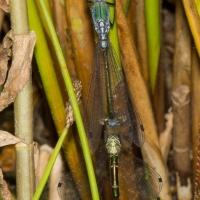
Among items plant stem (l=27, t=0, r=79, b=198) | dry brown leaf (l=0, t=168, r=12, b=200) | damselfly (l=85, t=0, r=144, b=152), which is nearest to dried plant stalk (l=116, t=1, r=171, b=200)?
damselfly (l=85, t=0, r=144, b=152)

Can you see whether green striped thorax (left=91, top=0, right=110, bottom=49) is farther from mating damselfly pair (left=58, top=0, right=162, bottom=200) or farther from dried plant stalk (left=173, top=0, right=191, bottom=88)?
dried plant stalk (left=173, top=0, right=191, bottom=88)

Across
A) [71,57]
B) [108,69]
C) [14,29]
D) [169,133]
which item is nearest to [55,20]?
[71,57]

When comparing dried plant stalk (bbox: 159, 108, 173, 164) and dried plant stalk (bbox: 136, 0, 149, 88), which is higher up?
dried plant stalk (bbox: 136, 0, 149, 88)

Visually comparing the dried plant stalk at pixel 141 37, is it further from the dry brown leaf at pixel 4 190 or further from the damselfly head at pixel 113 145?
the dry brown leaf at pixel 4 190

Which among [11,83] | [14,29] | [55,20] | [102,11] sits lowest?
[11,83]

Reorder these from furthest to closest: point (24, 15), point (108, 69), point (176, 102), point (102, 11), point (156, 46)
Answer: point (176, 102)
point (156, 46)
point (108, 69)
point (102, 11)
point (24, 15)

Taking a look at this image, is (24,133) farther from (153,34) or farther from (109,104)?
(153,34)

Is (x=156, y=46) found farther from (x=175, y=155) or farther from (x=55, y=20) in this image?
(x=175, y=155)
